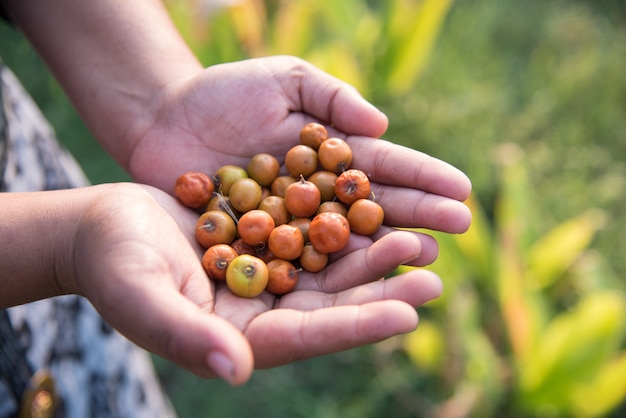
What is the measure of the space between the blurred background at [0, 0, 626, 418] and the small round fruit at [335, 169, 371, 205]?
1.14 m

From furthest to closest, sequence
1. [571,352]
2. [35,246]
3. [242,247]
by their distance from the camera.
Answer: [571,352] → [242,247] → [35,246]

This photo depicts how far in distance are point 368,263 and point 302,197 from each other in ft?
1.48

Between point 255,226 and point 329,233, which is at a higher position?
point 329,233

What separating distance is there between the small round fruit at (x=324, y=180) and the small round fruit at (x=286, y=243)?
11.1 inches

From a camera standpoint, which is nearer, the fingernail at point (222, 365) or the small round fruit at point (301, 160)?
the fingernail at point (222, 365)

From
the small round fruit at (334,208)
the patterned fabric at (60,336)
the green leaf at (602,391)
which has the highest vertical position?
the small round fruit at (334,208)

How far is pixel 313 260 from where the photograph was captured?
6.40 ft

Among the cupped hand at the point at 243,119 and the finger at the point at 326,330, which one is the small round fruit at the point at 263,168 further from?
the finger at the point at 326,330

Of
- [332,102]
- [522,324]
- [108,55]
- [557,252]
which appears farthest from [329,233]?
[557,252]

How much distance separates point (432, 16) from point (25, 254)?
2956 mm

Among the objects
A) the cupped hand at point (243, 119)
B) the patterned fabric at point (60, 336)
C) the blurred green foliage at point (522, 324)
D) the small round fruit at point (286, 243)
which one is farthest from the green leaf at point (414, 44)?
the patterned fabric at point (60, 336)

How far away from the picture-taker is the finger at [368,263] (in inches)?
67.2

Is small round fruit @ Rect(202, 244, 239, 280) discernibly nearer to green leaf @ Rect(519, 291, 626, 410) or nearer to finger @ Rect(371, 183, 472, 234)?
finger @ Rect(371, 183, 472, 234)

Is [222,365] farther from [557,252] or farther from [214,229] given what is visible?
[557,252]
